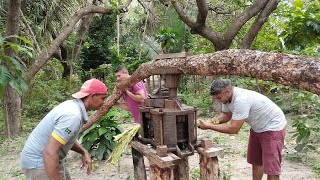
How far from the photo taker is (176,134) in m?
2.82

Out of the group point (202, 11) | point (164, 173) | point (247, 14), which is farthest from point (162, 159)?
point (247, 14)

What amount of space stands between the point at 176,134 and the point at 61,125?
3.32 feet

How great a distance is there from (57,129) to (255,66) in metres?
1.52

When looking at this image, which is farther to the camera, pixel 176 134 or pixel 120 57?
pixel 120 57

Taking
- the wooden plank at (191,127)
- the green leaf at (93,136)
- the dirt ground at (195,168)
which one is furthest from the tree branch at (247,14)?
the wooden plank at (191,127)

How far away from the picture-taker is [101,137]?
218 inches

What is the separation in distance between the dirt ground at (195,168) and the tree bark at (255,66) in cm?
186

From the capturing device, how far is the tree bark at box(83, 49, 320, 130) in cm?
176

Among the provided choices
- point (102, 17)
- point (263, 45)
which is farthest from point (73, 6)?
point (263, 45)

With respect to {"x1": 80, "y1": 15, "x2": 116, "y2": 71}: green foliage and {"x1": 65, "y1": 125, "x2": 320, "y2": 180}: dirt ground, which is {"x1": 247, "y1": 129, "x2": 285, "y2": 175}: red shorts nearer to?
{"x1": 65, "y1": 125, "x2": 320, "y2": 180}: dirt ground

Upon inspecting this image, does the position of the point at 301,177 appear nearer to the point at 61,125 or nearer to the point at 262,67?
the point at 262,67

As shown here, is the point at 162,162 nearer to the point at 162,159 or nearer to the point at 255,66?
the point at 162,159

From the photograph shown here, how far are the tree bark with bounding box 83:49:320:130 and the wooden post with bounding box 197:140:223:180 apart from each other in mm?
711

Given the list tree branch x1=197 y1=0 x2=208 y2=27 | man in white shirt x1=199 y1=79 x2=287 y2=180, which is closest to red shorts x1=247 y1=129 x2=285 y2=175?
man in white shirt x1=199 y1=79 x2=287 y2=180
